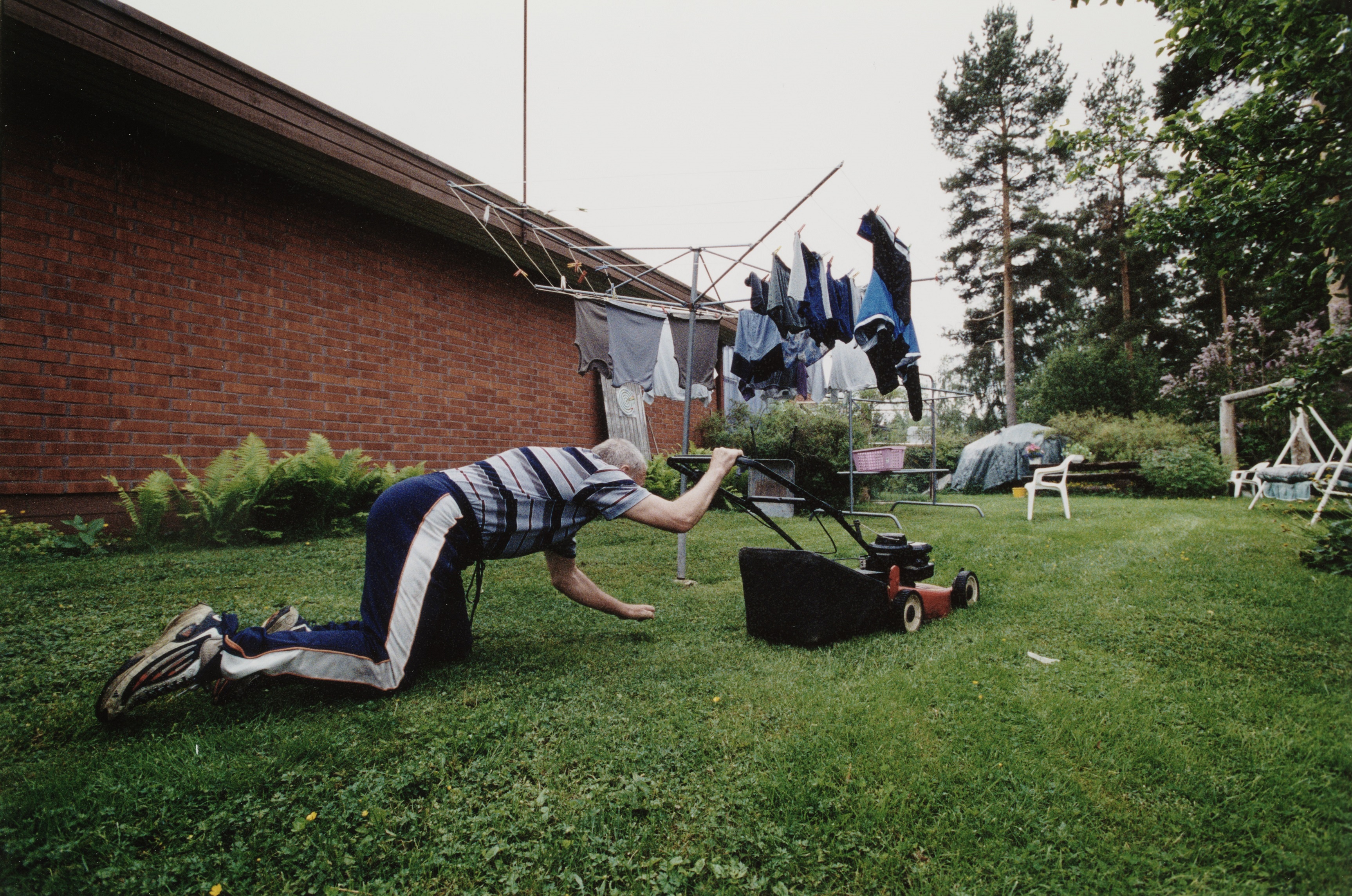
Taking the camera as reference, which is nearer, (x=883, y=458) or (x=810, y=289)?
(x=810, y=289)

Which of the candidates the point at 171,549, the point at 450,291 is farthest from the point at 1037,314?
the point at 171,549

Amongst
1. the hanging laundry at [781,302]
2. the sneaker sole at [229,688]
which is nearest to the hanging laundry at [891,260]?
the hanging laundry at [781,302]

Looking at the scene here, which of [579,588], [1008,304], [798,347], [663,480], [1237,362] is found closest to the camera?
[579,588]

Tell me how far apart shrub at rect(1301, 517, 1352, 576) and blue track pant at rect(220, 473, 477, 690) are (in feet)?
18.2

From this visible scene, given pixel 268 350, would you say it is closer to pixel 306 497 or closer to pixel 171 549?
pixel 306 497

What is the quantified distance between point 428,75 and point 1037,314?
79.2 ft

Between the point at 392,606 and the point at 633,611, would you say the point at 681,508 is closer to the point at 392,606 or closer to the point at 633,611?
the point at 633,611

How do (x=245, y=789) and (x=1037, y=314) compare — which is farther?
(x=1037, y=314)

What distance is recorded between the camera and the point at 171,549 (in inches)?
189

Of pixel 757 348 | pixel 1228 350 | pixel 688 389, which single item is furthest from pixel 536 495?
pixel 1228 350

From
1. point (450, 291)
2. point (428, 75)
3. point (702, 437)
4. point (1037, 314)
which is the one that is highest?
point (1037, 314)

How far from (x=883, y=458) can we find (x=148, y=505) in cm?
832

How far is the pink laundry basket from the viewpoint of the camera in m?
8.55

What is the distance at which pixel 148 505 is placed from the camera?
15.3 ft
